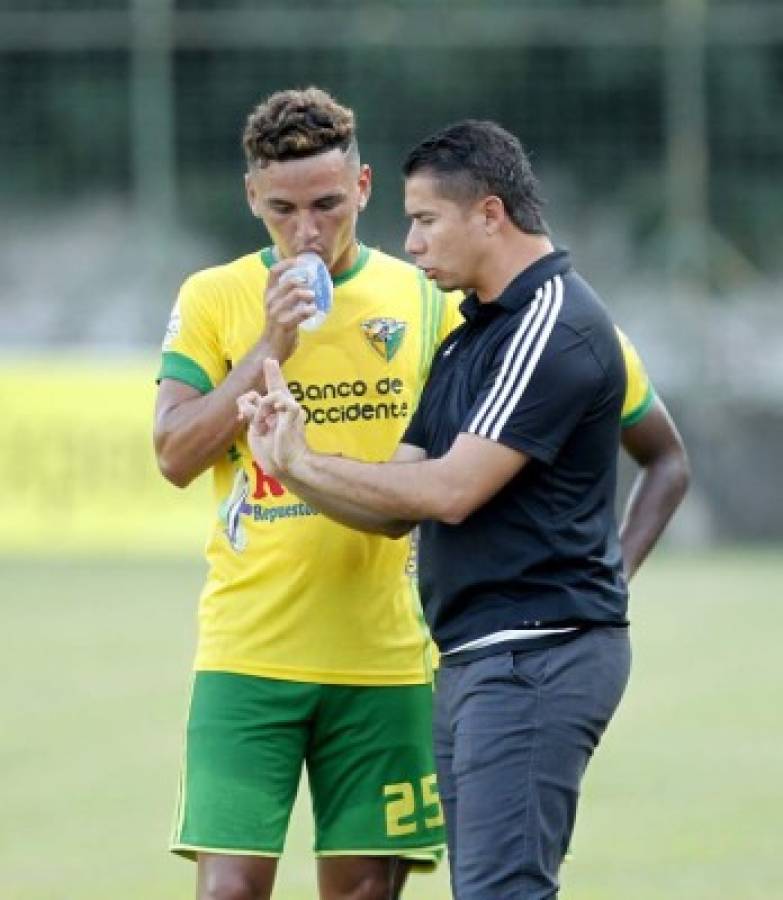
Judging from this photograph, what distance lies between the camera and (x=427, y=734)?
6242 millimetres

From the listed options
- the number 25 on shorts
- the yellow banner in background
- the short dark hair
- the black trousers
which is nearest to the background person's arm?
the number 25 on shorts

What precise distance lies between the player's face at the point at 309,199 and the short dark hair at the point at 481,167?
1.35ft

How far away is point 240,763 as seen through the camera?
606 cm

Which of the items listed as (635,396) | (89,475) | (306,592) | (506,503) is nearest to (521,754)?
(506,503)

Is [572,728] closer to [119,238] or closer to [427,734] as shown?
[427,734]

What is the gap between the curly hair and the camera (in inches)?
233

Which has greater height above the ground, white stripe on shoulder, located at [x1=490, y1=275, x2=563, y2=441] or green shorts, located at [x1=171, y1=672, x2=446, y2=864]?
white stripe on shoulder, located at [x1=490, y1=275, x2=563, y2=441]

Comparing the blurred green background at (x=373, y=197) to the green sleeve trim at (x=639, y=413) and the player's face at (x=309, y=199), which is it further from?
the player's face at (x=309, y=199)

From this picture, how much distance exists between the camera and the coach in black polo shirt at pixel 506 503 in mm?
5344

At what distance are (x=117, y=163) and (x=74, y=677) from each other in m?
11.8

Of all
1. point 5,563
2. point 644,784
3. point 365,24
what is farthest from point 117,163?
point 644,784

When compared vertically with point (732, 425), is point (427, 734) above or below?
below

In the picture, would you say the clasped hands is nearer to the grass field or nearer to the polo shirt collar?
the polo shirt collar

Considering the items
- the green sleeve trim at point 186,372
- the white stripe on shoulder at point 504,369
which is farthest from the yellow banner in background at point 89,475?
the white stripe on shoulder at point 504,369
